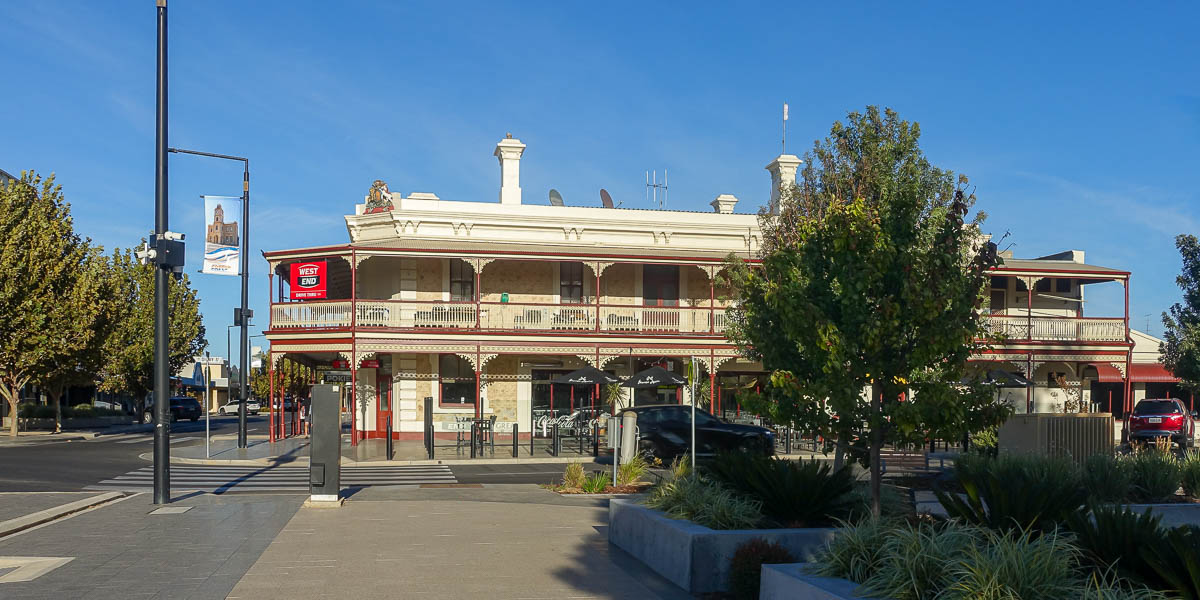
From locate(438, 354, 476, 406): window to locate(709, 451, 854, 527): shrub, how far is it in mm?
23780

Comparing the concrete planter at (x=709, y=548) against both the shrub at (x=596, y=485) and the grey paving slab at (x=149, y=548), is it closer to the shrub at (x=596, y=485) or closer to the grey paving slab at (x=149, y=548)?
the grey paving slab at (x=149, y=548)

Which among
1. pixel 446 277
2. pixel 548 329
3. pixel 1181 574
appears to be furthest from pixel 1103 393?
pixel 1181 574

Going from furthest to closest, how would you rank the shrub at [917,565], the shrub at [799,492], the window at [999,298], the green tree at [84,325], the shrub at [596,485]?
the window at [999,298]
the green tree at [84,325]
the shrub at [596,485]
the shrub at [799,492]
the shrub at [917,565]

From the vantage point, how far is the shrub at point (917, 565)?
611 cm

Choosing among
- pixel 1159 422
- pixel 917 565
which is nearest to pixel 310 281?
pixel 1159 422

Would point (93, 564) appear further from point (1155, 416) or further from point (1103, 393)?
point (1103, 393)

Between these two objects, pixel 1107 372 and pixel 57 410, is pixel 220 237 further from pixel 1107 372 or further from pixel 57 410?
pixel 1107 372

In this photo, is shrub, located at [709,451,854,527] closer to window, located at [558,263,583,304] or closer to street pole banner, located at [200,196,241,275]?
street pole banner, located at [200,196,241,275]

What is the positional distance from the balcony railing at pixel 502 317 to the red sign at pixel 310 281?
0.32m

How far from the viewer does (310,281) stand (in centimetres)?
3095

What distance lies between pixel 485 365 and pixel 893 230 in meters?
24.8

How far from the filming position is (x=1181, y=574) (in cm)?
536

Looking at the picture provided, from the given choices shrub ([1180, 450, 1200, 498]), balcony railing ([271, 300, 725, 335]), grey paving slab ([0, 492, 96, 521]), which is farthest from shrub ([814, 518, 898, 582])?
balcony railing ([271, 300, 725, 335])

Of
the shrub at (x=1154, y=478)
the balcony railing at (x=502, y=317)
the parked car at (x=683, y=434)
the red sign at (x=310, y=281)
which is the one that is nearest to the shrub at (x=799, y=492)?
the shrub at (x=1154, y=478)
